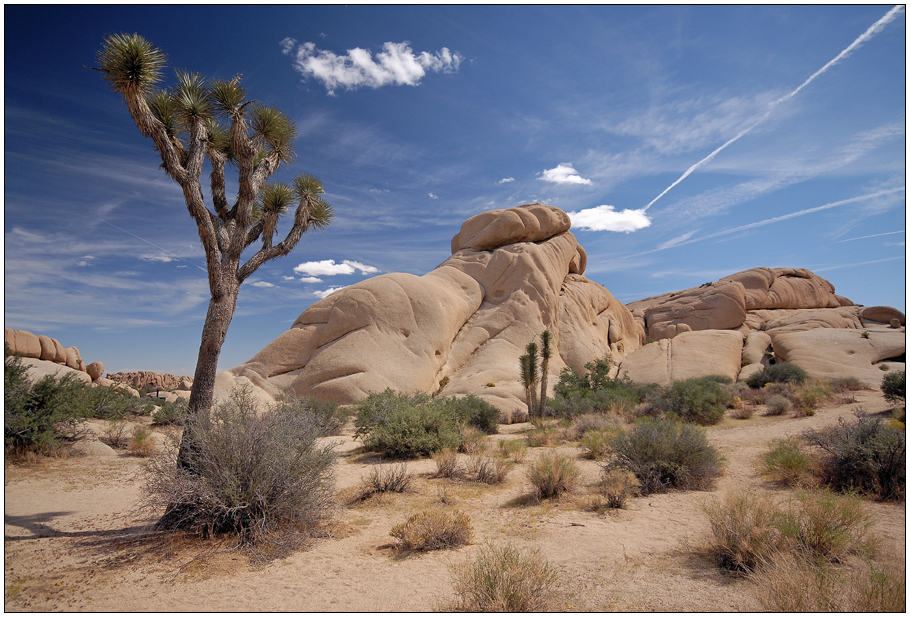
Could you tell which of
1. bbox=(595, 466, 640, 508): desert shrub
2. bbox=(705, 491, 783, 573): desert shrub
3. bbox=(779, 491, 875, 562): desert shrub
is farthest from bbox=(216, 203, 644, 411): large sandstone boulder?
bbox=(779, 491, 875, 562): desert shrub

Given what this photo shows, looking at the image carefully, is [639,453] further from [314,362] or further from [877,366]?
[877,366]

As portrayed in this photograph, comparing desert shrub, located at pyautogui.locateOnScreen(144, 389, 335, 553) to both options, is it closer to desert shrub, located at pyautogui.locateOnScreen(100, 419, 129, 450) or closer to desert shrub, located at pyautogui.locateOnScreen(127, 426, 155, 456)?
desert shrub, located at pyautogui.locateOnScreen(127, 426, 155, 456)

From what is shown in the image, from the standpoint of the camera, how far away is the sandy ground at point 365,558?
4.10 meters

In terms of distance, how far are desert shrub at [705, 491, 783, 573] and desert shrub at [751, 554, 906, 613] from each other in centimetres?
59

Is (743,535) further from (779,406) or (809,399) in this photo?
(809,399)

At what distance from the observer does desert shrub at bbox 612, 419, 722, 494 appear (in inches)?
305

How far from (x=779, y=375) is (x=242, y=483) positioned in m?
28.1

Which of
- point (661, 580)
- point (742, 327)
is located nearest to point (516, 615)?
point (661, 580)

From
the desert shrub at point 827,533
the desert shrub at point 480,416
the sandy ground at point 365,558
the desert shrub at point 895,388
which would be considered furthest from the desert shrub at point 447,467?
the desert shrub at point 895,388

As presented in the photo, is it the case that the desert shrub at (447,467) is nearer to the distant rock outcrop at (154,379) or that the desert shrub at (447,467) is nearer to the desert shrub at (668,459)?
the desert shrub at (668,459)

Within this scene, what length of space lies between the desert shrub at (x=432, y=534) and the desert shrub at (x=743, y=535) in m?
2.83

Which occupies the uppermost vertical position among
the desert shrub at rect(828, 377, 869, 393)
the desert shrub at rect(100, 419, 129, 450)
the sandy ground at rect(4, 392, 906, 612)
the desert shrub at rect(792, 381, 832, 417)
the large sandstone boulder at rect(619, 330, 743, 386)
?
the large sandstone boulder at rect(619, 330, 743, 386)

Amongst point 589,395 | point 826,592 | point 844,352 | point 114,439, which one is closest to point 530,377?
point 589,395

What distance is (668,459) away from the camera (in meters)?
7.95
